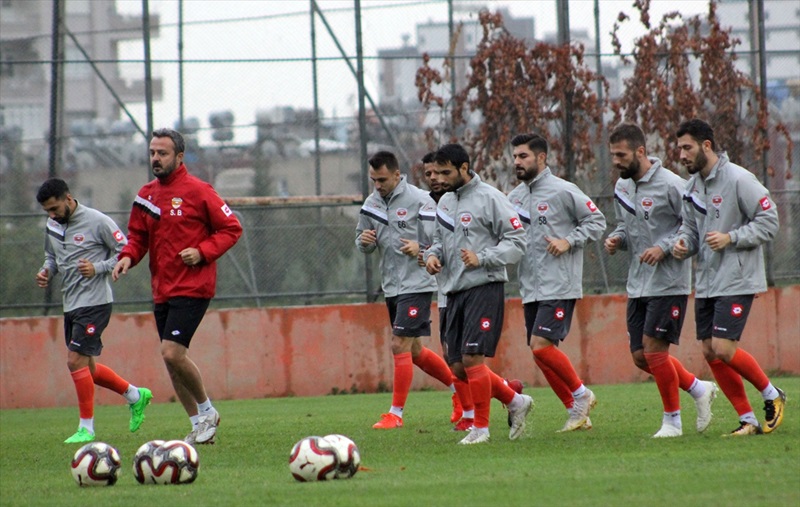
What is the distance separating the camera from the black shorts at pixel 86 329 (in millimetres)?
11016

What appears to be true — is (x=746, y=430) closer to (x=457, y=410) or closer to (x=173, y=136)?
(x=457, y=410)

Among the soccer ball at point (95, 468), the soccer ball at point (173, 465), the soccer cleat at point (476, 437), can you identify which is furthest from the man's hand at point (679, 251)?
the soccer ball at point (95, 468)

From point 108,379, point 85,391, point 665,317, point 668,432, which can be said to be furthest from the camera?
point 108,379

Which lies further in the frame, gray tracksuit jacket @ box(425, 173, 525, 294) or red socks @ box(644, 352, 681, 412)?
red socks @ box(644, 352, 681, 412)

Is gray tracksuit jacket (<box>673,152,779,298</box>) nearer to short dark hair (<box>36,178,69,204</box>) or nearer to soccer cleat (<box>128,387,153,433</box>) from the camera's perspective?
soccer cleat (<box>128,387,153,433</box>)

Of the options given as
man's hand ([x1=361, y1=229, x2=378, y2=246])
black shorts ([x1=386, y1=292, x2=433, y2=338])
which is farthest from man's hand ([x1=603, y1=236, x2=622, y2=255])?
man's hand ([x1=361, y1=229, x2=378, y2=246])

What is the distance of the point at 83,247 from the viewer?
11281 millimetres

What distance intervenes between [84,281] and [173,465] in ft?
13.9

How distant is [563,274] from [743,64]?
7.83 metres

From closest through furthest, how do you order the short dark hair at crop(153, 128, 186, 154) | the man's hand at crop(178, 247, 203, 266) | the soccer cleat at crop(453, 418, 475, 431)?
the man's hand at crop(178, 247, 203, 266) → the short dark hair at crop(153, 128, 186, 154) → the soccer cleat at crop(453, 418, 475, 431)

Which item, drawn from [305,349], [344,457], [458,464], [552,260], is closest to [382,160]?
[552,260]

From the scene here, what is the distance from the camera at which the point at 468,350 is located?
8953mm

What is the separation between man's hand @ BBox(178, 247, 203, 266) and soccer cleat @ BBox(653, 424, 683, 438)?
3.57 metres

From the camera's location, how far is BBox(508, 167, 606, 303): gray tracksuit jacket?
382 inches
